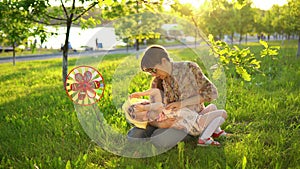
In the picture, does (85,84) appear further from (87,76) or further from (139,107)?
(139,107)

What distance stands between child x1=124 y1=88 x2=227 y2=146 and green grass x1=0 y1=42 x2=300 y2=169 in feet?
0.65

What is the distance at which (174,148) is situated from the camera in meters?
3.88

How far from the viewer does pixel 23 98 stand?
24.0 feet

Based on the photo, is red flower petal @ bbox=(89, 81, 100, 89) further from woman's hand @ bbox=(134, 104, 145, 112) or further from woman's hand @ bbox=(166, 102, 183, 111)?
woman's hand @ bbox=(166, 102, 183, 111)

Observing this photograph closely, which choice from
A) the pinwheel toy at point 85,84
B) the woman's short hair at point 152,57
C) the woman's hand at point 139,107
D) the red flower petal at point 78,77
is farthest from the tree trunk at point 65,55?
the woman's short hair at point 152,57

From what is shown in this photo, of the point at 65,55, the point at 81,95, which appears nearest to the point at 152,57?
the point at 81,95

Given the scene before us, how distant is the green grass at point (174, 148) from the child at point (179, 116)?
7.8 inches

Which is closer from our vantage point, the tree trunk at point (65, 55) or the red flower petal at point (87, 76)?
the red flower petal at point (87, 76)

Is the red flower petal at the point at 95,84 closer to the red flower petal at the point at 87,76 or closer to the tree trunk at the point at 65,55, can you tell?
the red flower petal at the point at 87,76

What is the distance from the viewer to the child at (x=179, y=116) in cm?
379

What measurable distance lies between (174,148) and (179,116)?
1.36ft

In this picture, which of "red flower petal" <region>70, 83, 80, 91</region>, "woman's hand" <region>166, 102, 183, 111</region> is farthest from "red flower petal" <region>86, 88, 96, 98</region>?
"woman's hand" <region>166, 102, 183, 111</region>

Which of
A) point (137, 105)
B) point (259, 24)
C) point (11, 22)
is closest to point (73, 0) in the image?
point (11, 22)

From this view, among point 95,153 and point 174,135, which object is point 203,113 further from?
point 95,153
